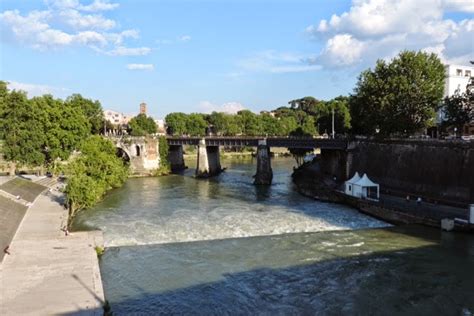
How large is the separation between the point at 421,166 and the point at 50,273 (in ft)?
111

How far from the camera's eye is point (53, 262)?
2408 cm

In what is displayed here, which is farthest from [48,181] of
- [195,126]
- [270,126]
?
[270,126]

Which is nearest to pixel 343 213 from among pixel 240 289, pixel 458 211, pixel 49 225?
pixel 458 211

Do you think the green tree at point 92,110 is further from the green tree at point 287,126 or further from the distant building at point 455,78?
the distant building at point 455,78

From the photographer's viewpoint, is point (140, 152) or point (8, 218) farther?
point (140, 152)

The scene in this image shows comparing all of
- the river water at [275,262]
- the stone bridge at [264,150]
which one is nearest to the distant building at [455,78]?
the stone bridge at [264,150]

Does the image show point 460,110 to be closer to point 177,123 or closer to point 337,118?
point 337,118

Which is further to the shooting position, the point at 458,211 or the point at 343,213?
the point at 343,213

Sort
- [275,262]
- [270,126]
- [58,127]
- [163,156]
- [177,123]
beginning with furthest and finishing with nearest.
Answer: [270,126] → [177,123] → [163,156] → [58,127] → [275,262]

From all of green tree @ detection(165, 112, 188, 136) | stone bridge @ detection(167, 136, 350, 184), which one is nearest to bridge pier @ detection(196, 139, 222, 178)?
stone bridge @ detection(167, 136, 350, 184)

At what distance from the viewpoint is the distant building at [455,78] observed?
74012 mm

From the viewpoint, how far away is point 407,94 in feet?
170

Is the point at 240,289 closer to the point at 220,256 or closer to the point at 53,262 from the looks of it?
the point at 220,256

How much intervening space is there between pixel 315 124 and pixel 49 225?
73868 mm
